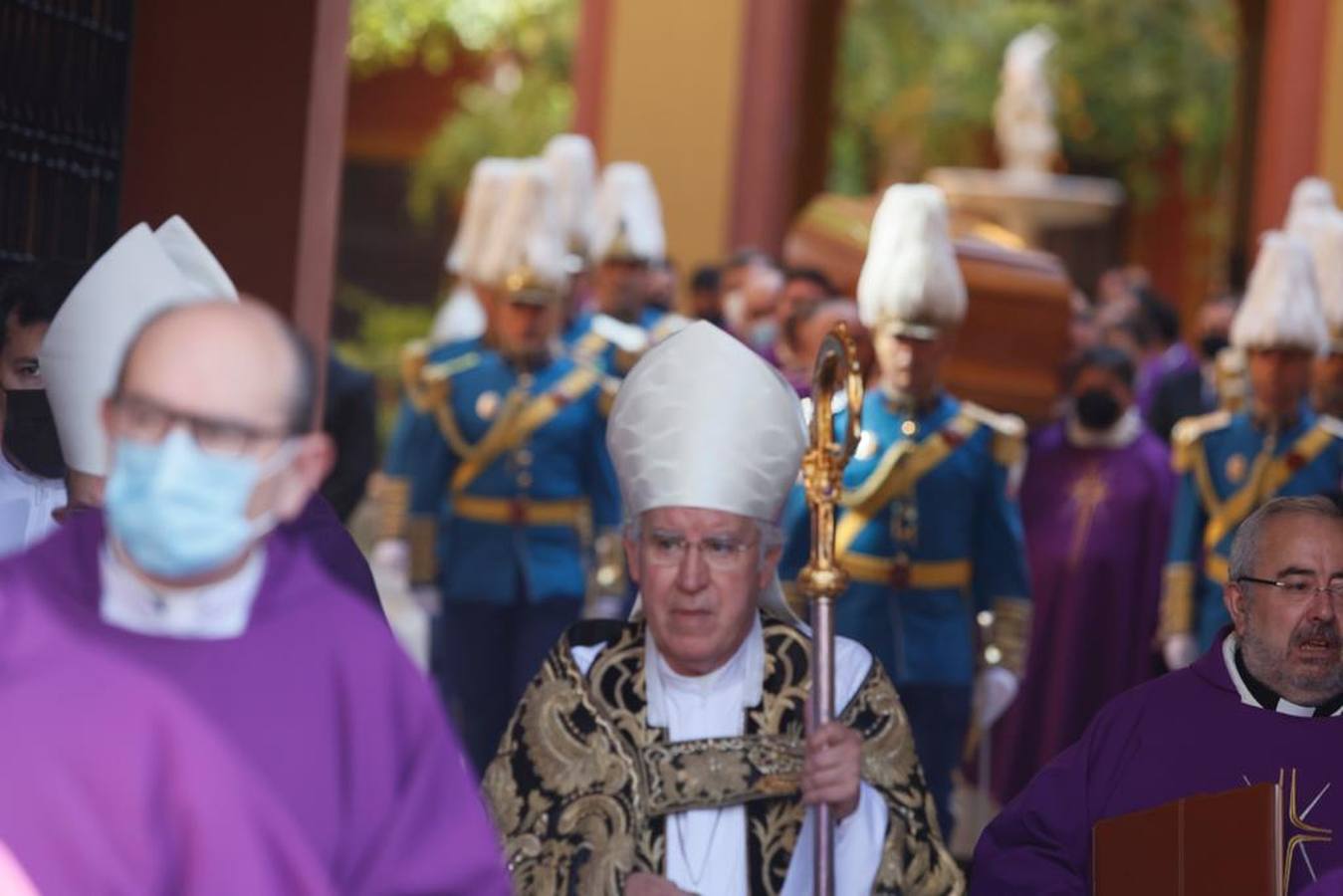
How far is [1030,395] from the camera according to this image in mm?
11719

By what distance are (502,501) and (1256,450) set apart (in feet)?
8.72

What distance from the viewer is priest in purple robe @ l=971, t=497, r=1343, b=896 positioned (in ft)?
18.3

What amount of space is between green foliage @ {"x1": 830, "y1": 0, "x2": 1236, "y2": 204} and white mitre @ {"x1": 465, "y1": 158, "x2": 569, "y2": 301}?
17.8 m

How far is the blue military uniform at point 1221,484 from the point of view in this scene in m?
10.4

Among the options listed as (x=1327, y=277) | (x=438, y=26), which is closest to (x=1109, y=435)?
(x=1327, y=277)

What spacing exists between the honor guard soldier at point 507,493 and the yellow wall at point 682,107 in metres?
7.82

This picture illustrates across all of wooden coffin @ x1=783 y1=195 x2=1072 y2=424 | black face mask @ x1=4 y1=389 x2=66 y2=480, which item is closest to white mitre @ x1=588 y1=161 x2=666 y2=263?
wooden coffin @ x1=783 y1=195 x2=1072 y2=424

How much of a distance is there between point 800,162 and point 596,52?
1.92 m

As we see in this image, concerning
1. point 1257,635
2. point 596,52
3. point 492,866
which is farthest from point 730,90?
point 492,866

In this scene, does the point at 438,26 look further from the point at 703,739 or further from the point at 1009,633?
the point at 703,739

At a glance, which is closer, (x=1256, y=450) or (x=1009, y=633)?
(x=1009, y=633)

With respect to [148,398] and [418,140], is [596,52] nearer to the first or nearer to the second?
[418,140]

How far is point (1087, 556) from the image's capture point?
11.6 m

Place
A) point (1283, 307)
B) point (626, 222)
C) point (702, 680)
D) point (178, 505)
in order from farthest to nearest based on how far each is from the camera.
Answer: point (626, 222) < point (1283, 307) < point (702, 680) < point (178, 505)
